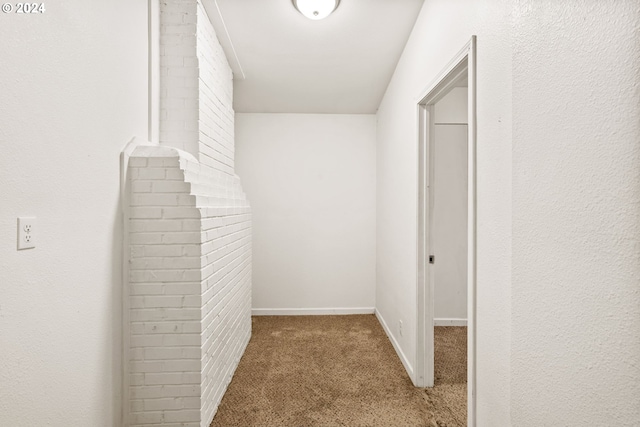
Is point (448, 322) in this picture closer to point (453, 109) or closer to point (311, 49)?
point (453, 109)

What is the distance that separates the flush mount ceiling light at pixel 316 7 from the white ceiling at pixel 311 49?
0.08 m

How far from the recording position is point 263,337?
340cm

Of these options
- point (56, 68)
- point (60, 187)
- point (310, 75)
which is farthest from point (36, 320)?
point (310, 75)

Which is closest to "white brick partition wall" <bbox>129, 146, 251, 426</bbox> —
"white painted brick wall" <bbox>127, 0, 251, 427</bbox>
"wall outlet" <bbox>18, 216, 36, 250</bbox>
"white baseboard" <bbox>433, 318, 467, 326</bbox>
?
"white painted brick wall" <bbox>127, 0, 251, 427</bbox>

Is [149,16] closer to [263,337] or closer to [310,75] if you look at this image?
[310,75]

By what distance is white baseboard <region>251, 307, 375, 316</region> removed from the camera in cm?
422

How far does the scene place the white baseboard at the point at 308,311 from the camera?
166 inches

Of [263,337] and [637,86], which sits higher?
[637,86]

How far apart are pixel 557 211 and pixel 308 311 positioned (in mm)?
3597

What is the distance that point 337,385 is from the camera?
2.43 metres

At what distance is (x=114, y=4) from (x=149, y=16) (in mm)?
443

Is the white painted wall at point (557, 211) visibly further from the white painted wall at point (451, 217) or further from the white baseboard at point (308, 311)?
the white baseboard at point (308, 311)

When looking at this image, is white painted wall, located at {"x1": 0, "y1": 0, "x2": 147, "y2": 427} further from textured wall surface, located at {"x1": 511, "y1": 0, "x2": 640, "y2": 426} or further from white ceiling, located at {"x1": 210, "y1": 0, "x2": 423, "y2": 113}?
textured wall surface, located at {"x1": 511, "y1": 0, "x2": 640, "y2": 426}

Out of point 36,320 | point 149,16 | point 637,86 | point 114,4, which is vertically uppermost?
point 149,16
